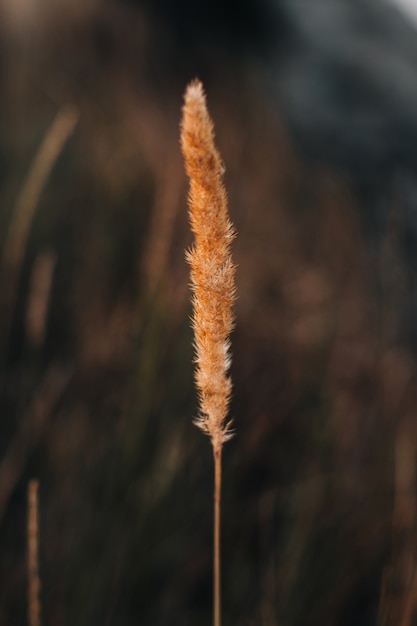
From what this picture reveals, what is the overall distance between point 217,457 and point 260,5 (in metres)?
5.42

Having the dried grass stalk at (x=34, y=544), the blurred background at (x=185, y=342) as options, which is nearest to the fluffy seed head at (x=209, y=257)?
the dried grass stalk at (x=34, y=544)

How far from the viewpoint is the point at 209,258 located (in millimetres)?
429

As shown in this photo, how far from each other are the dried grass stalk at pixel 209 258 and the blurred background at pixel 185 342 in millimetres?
459

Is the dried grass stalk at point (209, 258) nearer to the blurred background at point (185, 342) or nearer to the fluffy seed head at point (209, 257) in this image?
the fluffy seed head at point (209, 257)

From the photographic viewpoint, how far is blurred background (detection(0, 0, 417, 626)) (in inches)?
43.8

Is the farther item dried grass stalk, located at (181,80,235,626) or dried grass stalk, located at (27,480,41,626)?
dried grass stalk, located at (27,480,41,626)

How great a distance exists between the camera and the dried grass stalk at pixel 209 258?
391mm

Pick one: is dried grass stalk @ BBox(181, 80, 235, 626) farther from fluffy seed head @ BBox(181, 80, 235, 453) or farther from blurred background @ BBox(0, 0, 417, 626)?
blurred background @ BBox(0, 0, 417, 626)

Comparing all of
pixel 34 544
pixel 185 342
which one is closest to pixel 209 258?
pixel 34 544

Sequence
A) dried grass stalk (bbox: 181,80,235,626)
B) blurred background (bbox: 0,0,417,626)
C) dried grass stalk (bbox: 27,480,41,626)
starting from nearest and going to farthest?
dried grass stalk (bbox: 181,80,235,626), dried grass stalk (bbox: 27,480,41,626), blurred background (bbox: 0,0,417,626)

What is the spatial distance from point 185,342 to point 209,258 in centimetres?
90

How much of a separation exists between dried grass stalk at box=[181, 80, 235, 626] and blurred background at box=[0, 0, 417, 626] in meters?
0.46

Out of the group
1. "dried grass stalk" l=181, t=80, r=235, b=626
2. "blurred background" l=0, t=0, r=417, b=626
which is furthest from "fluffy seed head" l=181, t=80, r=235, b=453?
"blurred background" l=0, t=0, r=417, b=626

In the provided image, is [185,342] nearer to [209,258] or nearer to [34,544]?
[34,544]
